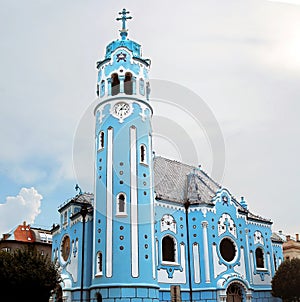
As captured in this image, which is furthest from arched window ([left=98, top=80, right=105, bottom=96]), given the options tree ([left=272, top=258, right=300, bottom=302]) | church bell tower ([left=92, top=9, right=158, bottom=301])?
tree ([left=272, top=258, right=300, bottom=302])

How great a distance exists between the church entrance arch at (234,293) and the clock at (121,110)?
16598mm

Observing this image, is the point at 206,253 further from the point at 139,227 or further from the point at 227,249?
the point at 139,227

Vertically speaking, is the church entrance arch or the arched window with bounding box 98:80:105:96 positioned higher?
the arched window with bounding box 98:80:105:96

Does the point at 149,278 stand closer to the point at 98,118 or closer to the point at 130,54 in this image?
the point at 98,118

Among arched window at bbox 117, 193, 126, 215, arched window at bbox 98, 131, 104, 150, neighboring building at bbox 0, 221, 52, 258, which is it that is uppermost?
arched window at bbox 98, 131, 104, 150

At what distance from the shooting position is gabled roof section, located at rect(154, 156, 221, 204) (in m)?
37.9

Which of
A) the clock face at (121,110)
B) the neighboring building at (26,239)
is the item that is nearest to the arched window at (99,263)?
the clock face at (121,110)

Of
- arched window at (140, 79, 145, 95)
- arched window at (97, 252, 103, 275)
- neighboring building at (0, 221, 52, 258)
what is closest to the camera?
arched window at (97, 252, 103, 275)

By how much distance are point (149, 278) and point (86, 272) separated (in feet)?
17.9

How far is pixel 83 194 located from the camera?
1582 inches

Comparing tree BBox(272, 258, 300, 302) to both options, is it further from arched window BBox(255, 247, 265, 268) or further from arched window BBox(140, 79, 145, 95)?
arched window BBox(140, 79, 145, 95)

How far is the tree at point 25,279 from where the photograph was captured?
27.3 metres

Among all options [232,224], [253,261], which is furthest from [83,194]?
[253,261]

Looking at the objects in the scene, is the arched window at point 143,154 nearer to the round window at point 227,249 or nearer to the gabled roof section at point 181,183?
the gabled roof section at point 181,183
